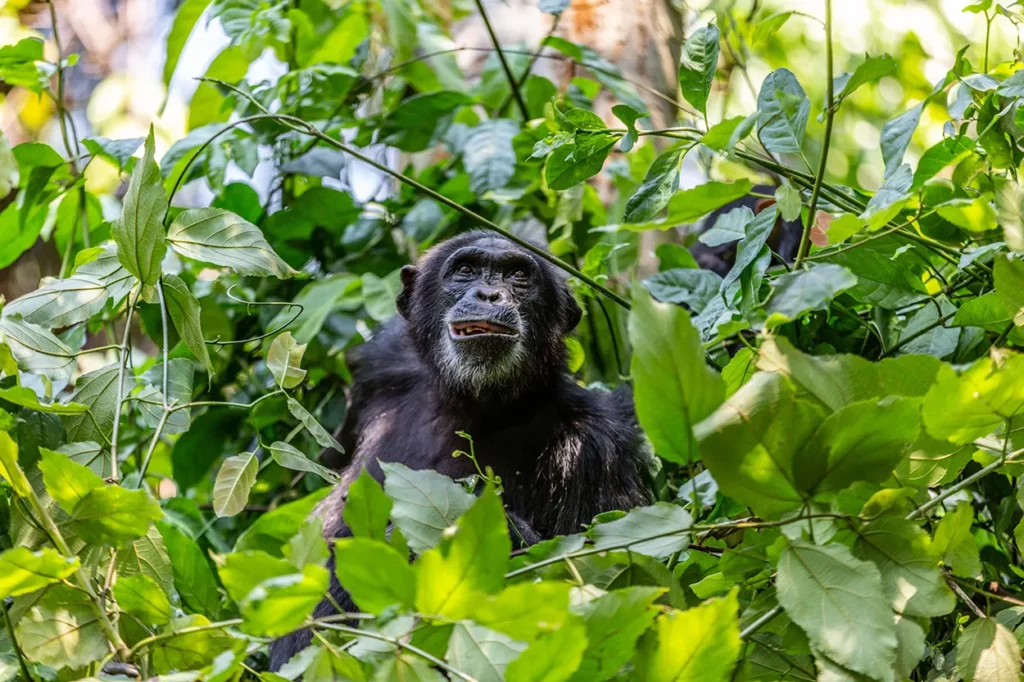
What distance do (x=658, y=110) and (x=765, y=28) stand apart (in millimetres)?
3403

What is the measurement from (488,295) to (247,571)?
2.77 m

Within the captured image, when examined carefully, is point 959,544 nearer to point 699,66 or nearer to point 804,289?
point 804,289

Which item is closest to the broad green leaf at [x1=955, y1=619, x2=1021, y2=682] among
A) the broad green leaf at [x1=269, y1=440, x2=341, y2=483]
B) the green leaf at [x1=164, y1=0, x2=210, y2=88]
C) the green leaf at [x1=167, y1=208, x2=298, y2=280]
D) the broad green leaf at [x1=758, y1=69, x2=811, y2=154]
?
the broad green leaf at [x1=758, y1=69, x2=811, y2=154]

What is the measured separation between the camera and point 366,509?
1.70m

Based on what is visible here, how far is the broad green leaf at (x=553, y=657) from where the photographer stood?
145cm

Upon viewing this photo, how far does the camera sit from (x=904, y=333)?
9.55 ft

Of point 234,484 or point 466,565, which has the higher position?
point 466,565

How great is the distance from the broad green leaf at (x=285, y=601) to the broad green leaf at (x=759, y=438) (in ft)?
2.04

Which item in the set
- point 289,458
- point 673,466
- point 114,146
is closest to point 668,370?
point 289,458

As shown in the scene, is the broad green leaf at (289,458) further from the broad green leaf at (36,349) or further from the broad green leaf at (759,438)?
the broad green leaf at (759,438)

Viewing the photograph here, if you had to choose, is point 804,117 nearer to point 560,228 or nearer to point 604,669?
point 604,669

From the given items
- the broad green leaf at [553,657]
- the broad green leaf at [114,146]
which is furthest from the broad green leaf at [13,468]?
the broad green leaf at [114,146]

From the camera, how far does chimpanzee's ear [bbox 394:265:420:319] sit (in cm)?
467

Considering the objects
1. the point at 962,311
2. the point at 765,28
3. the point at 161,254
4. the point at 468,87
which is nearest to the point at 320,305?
the point at 468,87
